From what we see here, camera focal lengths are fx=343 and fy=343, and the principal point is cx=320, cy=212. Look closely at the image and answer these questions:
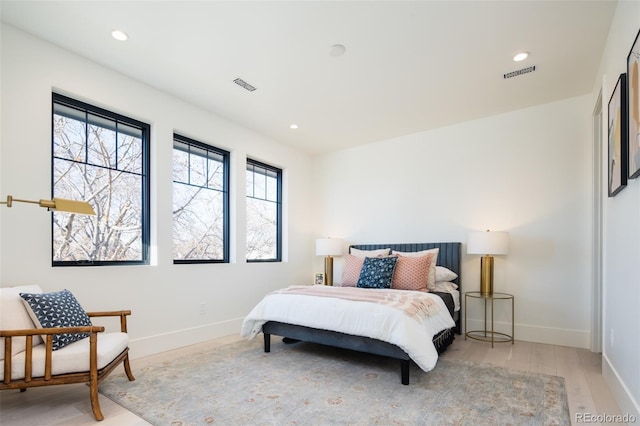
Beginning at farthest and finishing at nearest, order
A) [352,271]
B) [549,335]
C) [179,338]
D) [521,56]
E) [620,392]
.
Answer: [352,271], [549,335], [179,338], [521,56], [620,392]

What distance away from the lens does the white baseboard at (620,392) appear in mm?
1873

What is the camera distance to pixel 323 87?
11.6 feet

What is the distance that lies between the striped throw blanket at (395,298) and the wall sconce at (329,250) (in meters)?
1.57

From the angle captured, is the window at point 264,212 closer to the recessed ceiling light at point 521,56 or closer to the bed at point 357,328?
the bed at point 357,328

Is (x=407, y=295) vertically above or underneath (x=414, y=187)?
underneath

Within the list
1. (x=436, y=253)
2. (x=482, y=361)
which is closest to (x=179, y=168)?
(x=436, y=253)

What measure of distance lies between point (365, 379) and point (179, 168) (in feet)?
9.86

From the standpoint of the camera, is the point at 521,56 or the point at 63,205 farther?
the point at 521,56

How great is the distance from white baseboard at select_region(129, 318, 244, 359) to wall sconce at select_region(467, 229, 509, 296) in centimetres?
302

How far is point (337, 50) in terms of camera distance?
2875 millimetres

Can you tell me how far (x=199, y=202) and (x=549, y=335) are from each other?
431cm

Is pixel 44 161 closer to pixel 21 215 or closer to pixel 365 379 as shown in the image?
pixel 21 215

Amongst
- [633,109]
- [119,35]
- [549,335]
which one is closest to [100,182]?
[119,35]

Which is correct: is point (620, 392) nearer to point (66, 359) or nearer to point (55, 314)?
point (66, 359)
